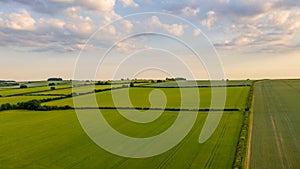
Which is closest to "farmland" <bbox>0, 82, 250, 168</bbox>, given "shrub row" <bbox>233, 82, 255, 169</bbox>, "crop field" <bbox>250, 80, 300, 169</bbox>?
"shrub row" <bbox>233, 82, 255, 169</bbox>

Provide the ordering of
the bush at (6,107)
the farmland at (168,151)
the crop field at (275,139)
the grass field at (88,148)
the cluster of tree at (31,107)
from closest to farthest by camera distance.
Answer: the crop field at (275,139) → the farmland at (168,151) → the grass field at (88,148) → the cluster of tree at (31,107) → the bush at (6,107)

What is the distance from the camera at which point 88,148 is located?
28.5m

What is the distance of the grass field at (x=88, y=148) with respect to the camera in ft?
76.4

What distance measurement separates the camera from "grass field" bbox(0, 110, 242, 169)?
76.4ft

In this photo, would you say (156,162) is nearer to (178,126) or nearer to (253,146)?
(253,146)

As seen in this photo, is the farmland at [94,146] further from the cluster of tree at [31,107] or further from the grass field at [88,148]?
the cluster of tree at [31,107]

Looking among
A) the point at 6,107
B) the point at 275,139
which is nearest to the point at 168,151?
the point at 275,139

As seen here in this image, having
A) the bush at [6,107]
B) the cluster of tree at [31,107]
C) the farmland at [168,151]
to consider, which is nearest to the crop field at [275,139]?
the farmland at [168,151]

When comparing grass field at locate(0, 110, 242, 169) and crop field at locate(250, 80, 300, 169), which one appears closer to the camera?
crop field at locate(250, 80, 300, 169)

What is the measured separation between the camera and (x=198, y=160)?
23359 mm

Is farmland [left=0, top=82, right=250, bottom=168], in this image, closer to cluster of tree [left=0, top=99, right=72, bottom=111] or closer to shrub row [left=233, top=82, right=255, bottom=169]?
shrub row [left=233, top=82, right=255, bottom=169]

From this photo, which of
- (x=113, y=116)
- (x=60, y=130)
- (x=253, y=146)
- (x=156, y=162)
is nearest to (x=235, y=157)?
(x=253, y=146)

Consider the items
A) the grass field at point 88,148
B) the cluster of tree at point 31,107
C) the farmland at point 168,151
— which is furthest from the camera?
the cluster of tree at point 31,107

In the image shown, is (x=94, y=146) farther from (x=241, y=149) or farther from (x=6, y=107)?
(x=6, y=107)
